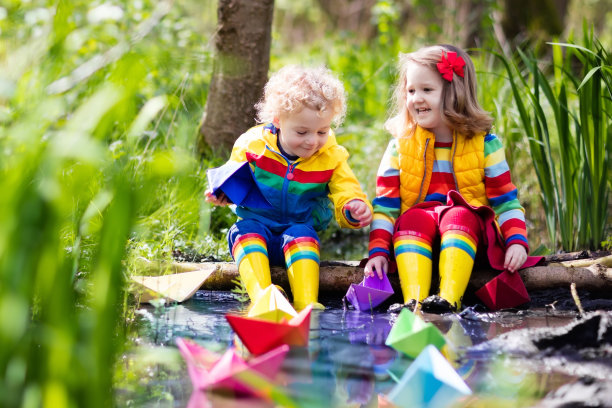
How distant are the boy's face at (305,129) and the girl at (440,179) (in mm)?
425

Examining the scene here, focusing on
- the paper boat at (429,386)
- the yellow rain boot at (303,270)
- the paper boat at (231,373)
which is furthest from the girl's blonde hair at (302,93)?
the paper boat at (429,386)

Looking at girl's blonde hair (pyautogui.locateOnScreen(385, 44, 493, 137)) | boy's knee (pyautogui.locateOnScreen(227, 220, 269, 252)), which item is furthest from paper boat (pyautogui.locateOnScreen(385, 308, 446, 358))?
girl's blonde hair (pyautogui.locateOnScreen(385, 44, 493, 137))

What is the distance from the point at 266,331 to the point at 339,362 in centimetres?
25

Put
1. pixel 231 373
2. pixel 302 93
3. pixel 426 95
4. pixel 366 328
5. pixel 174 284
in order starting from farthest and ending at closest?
pixel 426 95, pixel 302 93, pixel 174 284, pixel 366 328, pixel 231 373

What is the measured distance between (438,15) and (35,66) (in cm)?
979

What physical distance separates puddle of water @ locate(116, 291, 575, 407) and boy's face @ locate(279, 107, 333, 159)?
736 mm

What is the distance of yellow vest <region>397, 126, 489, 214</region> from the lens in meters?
3.17

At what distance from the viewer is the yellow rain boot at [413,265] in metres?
2.87

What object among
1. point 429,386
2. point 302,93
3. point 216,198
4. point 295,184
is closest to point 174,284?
point 216,198

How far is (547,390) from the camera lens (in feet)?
5.88

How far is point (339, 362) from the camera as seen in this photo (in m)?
2.07

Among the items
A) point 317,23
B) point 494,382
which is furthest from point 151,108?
point 317,23

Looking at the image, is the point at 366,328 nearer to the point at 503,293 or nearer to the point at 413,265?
the point at 413,265

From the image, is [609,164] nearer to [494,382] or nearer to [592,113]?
[592,113]
